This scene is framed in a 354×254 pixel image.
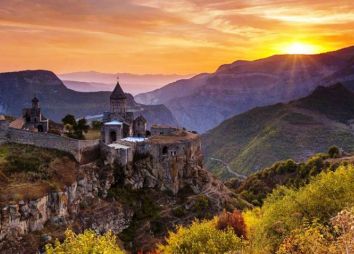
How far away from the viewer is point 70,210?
61.3 m

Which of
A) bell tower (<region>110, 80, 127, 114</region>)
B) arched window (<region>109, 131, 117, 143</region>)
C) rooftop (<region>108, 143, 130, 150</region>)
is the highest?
bell tower (<region>110, 80, 127, 114</region>)

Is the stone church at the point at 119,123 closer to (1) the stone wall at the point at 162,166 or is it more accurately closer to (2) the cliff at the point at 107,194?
(2) the cliff at the point at 107,194

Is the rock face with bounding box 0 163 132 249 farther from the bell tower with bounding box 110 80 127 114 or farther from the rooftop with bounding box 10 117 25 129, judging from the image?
the bell tower with bounding box 110 80 127 114

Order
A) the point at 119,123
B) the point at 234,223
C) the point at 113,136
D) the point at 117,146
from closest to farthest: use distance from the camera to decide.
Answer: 1. the point at 234,223
2. the point at 117,146
3. the point at 113,136
4. the point at 119,123

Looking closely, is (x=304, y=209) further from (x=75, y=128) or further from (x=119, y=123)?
(x=75, y=128)

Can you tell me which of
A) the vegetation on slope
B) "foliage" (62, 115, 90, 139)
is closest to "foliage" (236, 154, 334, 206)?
"foliage" (62, 115, 90, 139)

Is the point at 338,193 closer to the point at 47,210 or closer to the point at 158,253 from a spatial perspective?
the point at 158,253

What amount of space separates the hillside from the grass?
86.7 m

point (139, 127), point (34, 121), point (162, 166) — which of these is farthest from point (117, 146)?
point (34, 121)

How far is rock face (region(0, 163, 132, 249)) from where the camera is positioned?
53156 millimetres

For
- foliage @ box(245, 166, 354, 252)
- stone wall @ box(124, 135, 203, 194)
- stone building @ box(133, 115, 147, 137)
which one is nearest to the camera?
foliage @ box(245, 166, 354, 252)

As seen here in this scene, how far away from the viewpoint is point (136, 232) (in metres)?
68.8

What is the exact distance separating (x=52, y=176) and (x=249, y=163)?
95405 millimetres

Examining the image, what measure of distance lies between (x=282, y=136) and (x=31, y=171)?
116m
